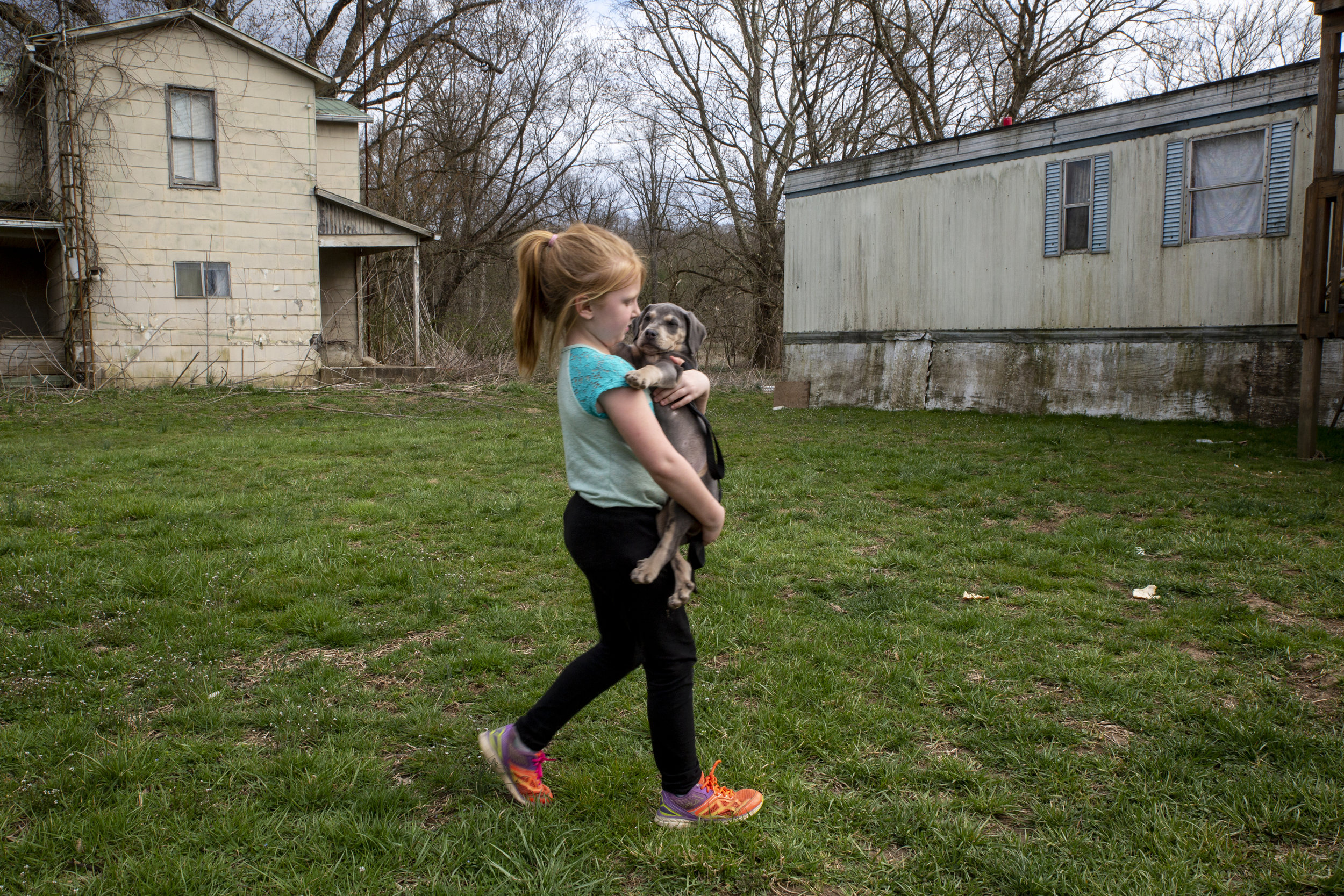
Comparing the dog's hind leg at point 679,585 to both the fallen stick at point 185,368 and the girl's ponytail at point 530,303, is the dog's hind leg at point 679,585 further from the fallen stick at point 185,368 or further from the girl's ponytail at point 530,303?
the fallen stick at point 185,368

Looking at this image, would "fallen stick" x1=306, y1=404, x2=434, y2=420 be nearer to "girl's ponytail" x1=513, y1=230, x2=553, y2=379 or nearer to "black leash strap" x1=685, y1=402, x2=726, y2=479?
"girl's ponytail" x1=513, y1=230, x2=553, y2=379

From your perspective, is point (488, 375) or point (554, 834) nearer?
point (554, 834)

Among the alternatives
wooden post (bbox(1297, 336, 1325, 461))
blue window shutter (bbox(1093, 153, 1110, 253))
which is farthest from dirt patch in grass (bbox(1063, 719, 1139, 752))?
Answer: blue window shutter (bbox(1093, 153, 1110, 253))

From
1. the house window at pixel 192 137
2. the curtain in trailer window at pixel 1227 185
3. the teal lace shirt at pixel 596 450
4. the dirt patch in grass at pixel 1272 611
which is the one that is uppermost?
the house window at pixel 192 137

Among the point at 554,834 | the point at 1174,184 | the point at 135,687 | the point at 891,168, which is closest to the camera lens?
the point at 554,834

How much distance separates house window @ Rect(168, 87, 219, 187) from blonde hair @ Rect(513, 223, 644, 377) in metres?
17.3

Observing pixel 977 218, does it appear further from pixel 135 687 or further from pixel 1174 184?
pixel 135 687

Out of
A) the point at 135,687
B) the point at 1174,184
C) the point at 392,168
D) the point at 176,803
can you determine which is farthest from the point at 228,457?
the point at 392,168

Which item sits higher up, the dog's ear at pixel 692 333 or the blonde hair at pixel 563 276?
the blonde hair at pixel 563 276

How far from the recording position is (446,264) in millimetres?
27469

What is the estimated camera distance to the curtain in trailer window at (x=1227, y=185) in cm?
1169

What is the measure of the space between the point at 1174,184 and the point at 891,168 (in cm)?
460

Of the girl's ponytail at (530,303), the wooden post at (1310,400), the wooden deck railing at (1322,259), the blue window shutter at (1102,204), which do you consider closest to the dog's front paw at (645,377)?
the girl's ponytail at (530,303)

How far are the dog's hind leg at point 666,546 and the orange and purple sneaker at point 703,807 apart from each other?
0.71 metres
